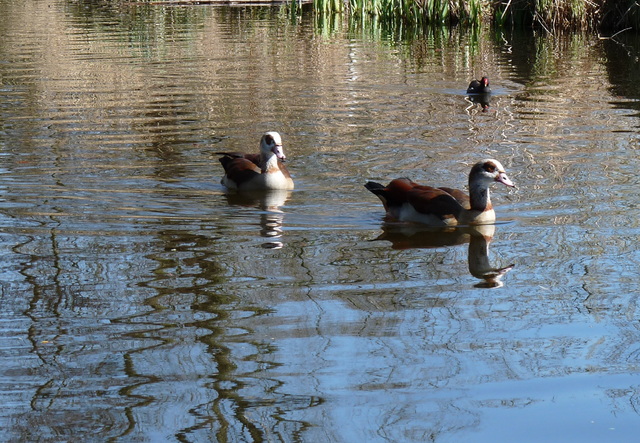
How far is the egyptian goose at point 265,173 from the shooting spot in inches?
416

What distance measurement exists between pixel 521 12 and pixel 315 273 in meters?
23.3

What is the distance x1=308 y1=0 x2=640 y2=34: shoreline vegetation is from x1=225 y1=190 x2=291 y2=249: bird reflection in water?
1887 centimetres

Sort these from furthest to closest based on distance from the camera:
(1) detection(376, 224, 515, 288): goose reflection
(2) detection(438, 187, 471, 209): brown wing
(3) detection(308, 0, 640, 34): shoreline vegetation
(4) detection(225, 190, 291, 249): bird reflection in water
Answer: (3) detection(308, 0, 640, 34): shoreline vegetation < (2) detection(438, 187, 471, 209): brown wing < (4) detection(225, 190, 291, 249): bird reflection in water < (1) detection(376, 224, 515, 288): goose reflection

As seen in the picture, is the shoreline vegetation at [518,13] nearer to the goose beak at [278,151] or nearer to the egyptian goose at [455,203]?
the goose beak at [278,151]

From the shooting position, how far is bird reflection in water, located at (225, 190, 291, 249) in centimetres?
893

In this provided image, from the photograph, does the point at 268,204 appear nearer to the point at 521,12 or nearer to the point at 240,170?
→ the point at 240,170

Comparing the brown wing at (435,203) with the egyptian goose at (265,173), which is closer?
the brown wing at (435,203)

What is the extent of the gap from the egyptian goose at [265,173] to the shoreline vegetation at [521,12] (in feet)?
61.0

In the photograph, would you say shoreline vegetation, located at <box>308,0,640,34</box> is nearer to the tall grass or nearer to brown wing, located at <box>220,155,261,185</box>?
the tall grass

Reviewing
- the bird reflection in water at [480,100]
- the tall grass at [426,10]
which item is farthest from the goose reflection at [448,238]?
the tall grass at [426,10]

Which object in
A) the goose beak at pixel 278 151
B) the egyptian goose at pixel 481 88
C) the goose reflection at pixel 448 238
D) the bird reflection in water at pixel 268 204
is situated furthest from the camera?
the egyptian goose at pixel 481 88

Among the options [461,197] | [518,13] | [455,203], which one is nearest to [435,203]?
[455,203]

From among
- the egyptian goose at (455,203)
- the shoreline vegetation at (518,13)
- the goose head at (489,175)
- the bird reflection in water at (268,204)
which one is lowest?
the bird reflection in water at (268,204)

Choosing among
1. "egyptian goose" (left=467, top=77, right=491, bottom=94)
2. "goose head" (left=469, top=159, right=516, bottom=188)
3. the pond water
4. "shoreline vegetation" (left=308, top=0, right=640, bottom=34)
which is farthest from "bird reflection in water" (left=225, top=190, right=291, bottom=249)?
"shoreline vegetation" (left=308, top=0, right=640, bottom=34)
